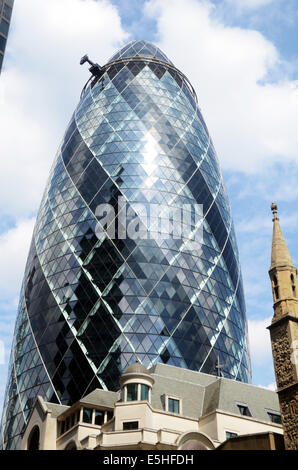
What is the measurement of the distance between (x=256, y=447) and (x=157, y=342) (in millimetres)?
24635

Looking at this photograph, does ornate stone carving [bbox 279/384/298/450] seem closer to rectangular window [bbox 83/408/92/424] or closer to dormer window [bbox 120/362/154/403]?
dormer window [bbox 120/362/154/403]

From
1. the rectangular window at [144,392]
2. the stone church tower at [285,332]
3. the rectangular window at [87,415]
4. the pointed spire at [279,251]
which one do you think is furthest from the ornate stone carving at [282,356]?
the rectangular window at [87,415]

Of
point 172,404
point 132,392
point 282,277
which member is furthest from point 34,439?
point 282,277

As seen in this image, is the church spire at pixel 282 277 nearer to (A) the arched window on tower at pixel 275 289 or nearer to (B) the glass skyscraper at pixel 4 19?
(A) the arched window on tower at pixel 275 289

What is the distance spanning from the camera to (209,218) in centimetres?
5216

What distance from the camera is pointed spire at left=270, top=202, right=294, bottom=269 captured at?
2225 cm

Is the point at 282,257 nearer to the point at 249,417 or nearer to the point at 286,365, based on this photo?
the point at 286,365

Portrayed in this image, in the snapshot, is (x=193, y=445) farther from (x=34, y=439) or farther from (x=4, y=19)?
(x=4, y=19)

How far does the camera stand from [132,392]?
3172cm

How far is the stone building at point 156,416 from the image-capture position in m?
29.4

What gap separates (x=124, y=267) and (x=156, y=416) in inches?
675

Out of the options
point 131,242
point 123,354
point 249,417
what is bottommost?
point 249,417

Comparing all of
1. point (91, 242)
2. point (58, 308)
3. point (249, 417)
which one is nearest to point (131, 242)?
point (91, 242)

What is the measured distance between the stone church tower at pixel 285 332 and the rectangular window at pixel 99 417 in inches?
593
